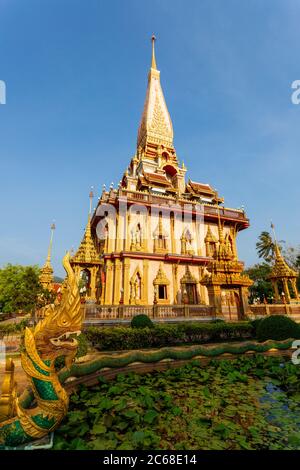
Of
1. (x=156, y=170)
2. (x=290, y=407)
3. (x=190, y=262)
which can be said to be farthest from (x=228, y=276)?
(x=156, y=170)

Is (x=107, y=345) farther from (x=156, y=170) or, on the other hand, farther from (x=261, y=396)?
(x=156, y=170)

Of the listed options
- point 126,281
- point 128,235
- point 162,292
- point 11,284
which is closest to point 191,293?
point 162,292

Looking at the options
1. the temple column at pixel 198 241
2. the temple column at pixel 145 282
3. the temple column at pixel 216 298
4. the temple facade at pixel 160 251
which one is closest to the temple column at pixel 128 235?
the temple facade at pixel 160 251

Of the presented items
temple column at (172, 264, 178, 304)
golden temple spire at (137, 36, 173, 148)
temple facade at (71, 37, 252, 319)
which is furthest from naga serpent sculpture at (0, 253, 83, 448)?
golden temple spire at (137, 36, 173, 148)

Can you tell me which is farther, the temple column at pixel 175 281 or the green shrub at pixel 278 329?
the temple column at pixel 175 281

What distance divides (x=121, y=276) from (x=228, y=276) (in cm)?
871

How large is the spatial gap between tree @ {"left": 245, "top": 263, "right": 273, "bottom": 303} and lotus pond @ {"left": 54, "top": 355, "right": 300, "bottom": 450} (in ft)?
90.7

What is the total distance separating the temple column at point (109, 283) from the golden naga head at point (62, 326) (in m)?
15.7

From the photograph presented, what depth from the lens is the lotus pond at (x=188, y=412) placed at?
263 cm

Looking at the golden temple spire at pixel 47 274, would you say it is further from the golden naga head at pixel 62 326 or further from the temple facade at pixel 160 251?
the golden naga head at pixel 62 326

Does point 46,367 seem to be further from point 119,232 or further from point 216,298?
point 119,232

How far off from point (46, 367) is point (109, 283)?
53.0 ft

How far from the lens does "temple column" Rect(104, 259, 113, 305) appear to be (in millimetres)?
18062

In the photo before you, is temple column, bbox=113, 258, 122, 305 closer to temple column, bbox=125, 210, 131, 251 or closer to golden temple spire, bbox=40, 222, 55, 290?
temple column, bbox=125, 210, 131, 251
